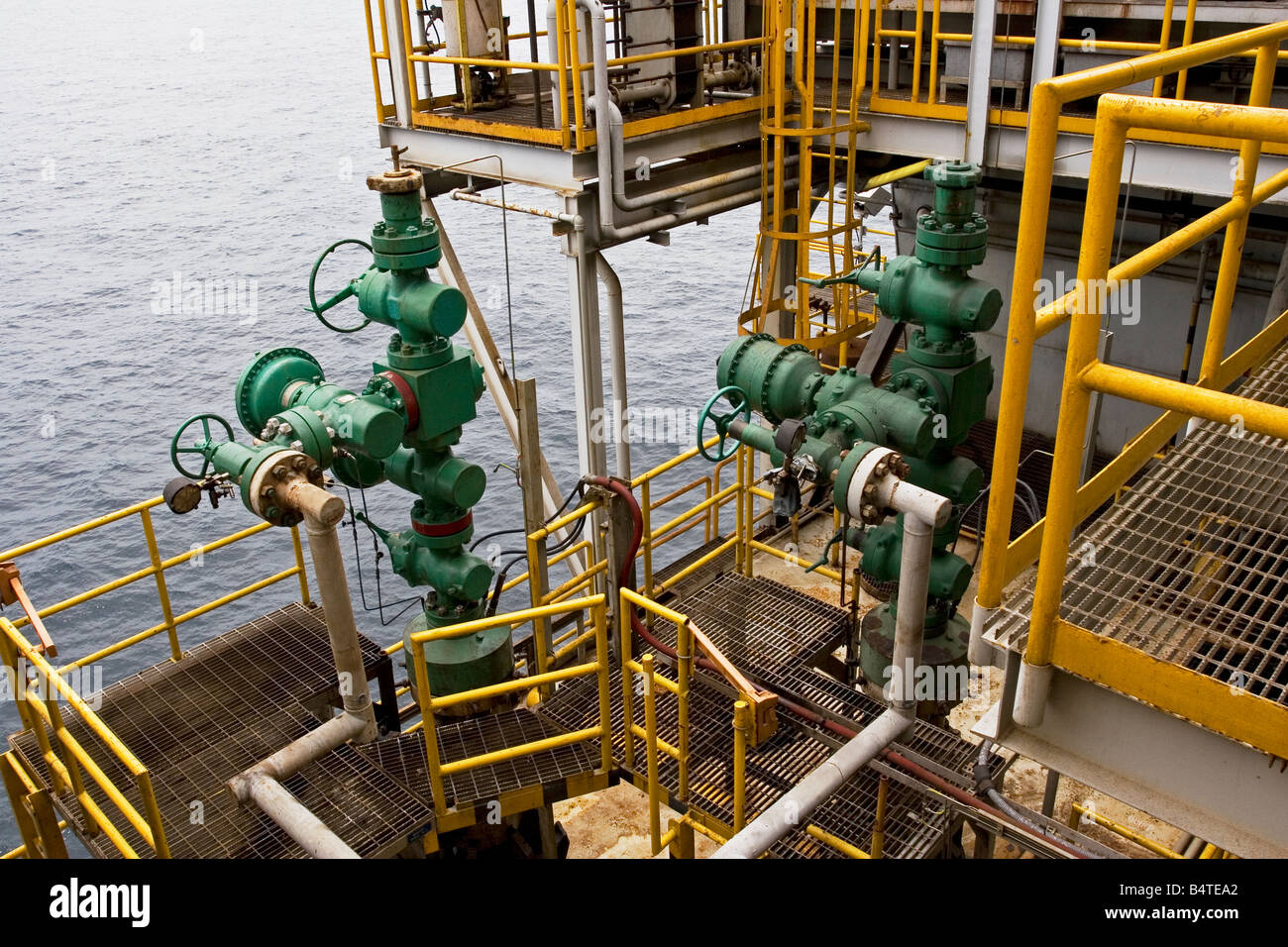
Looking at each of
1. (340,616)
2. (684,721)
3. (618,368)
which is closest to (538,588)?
(340,616)

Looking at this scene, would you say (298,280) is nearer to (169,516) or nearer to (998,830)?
(169,516)

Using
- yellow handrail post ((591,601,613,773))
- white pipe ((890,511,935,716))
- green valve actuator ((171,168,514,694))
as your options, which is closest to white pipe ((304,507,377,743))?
green valve actuator ((171,168,514,694))

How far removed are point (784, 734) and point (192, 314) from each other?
23637 mm

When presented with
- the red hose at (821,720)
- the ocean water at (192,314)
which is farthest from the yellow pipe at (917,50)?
the ocean water at (192,314)

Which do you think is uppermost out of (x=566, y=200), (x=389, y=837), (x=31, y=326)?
(x=566, y=200)

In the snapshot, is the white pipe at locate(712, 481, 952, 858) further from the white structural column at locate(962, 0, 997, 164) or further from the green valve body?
the white structural column at locate(962, 0, 997, 164)

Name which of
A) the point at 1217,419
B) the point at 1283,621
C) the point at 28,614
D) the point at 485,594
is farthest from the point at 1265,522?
the point at 28,614

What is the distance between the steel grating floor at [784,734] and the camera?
238 inches

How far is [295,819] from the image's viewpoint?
5.72 meters

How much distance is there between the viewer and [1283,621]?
365 cm

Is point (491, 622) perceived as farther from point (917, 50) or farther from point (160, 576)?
point (917, 50)

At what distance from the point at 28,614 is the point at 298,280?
21.8m

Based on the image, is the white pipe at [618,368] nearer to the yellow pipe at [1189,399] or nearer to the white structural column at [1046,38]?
the white structural column at [1046,38]

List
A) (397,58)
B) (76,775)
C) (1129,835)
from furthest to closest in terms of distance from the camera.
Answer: (397,58) → (1129,835) → (76,775)
